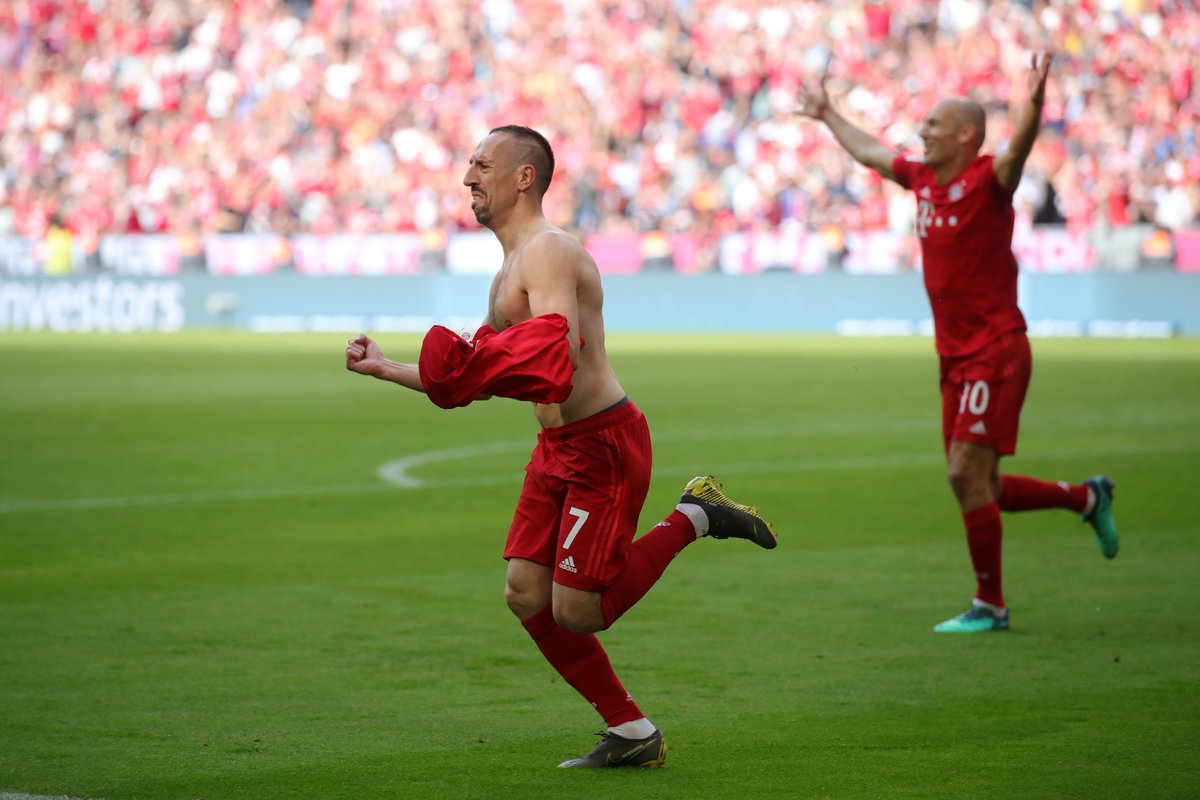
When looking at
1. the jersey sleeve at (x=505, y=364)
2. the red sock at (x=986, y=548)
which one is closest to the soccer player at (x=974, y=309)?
the red sock at (x=986, y=548)

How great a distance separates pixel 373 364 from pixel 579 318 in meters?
0.69

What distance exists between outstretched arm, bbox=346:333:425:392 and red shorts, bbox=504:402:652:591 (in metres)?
0.55

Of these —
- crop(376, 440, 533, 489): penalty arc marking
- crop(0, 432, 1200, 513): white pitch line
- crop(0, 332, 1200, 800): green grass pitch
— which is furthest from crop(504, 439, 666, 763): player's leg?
crop(376, 440, 533, 489): penalty arc marking

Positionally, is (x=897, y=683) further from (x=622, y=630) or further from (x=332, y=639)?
(x=332, y=639)

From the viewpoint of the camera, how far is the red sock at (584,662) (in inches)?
215

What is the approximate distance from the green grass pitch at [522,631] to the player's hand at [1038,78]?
7.45 ft

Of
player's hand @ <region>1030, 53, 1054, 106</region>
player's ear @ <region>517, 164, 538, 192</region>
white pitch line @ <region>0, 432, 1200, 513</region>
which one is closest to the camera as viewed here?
player's ear @ <region>517, 164, 538, 192</region>

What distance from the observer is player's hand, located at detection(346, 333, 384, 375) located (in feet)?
16.4

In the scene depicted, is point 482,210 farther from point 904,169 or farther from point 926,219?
point 904,169

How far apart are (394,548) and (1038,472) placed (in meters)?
5.20

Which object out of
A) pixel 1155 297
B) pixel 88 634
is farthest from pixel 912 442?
pixel 1155 297

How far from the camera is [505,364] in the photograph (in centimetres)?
502

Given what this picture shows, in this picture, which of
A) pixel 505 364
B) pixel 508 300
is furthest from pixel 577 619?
pixel 508 300

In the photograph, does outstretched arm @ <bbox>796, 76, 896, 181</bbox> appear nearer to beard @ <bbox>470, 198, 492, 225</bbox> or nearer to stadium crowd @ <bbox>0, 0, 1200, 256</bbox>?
beard @ <bbox>470, 198, 492, 225</bbox>
